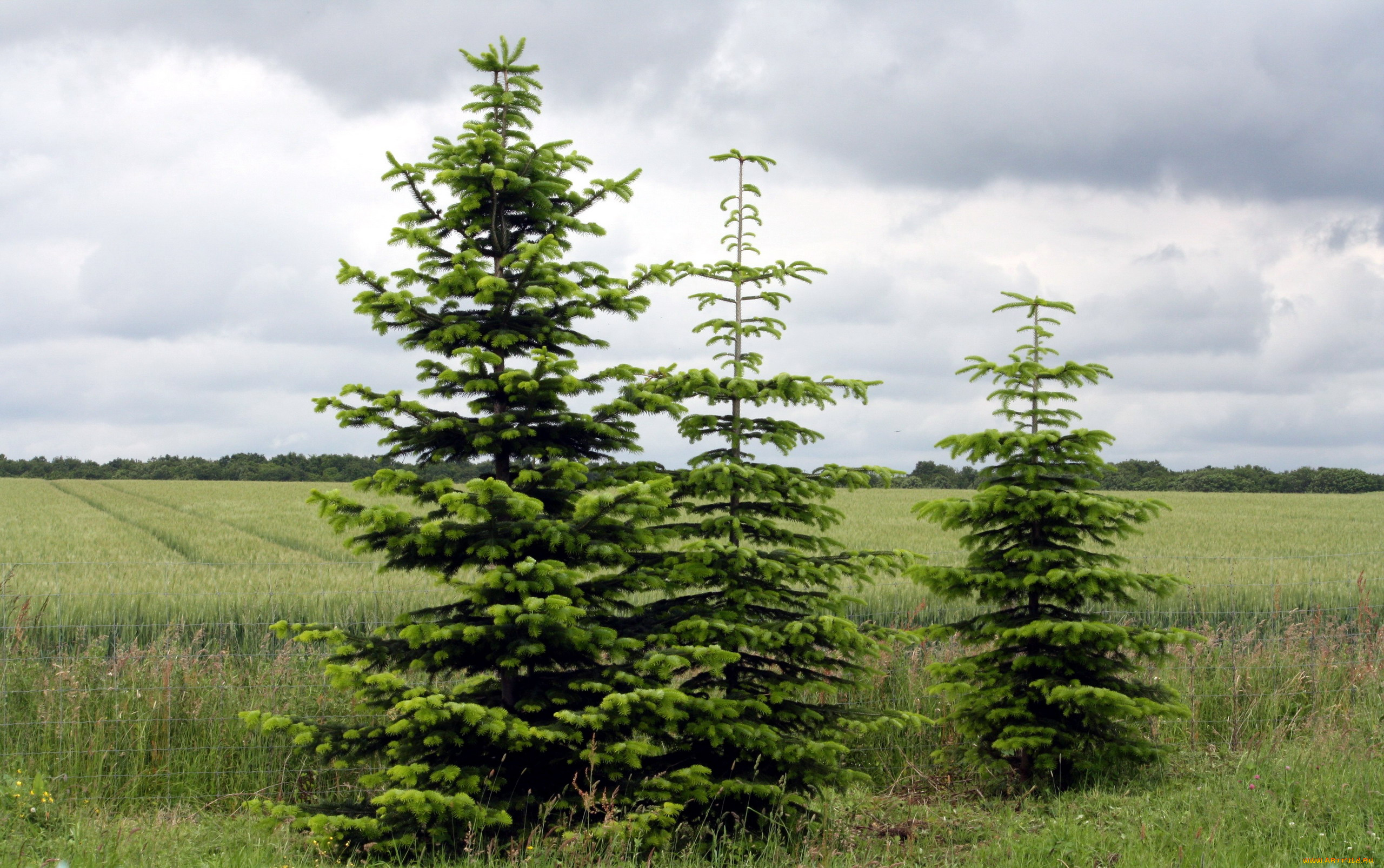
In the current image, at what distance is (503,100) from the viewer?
6711 millimetres

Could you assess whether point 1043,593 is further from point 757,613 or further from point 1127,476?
point 1127,476

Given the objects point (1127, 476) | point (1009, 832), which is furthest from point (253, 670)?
point (1127, 476)

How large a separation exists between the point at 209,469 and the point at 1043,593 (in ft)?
232

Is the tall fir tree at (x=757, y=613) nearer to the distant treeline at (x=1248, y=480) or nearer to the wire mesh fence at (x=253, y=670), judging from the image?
the wire mesh fence at (x=253, y=670)

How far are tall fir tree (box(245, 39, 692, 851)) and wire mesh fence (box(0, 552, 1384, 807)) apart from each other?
2.44 m

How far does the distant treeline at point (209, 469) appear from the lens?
59.7 meters

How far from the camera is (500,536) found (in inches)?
228

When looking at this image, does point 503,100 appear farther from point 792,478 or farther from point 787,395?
point 792,478

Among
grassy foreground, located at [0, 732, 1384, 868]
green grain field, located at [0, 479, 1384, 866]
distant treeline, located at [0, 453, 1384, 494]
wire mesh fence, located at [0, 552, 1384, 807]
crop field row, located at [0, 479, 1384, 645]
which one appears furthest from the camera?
distant treeline, located at [0, 453, 1384, 494]

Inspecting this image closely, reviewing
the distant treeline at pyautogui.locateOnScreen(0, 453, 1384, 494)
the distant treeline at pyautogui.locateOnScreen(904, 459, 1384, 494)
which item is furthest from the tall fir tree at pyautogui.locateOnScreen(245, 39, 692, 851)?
the distant treeline at pyautogui.locateOnScreen(904, 459, 1384, 494)

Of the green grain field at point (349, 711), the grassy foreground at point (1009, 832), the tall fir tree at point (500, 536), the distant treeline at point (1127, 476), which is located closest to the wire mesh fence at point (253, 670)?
the green grain field at point (349, 711)

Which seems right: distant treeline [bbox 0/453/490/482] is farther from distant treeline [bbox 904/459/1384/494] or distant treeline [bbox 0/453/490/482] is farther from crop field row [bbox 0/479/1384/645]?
distant treeline [bbox 904/459/1384/494]

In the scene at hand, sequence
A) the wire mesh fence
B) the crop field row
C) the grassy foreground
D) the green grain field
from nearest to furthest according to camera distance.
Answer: the grassy foreground < the green grain field < the wire mesh fence < the crop field row

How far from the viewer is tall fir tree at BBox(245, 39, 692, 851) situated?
5473mm
